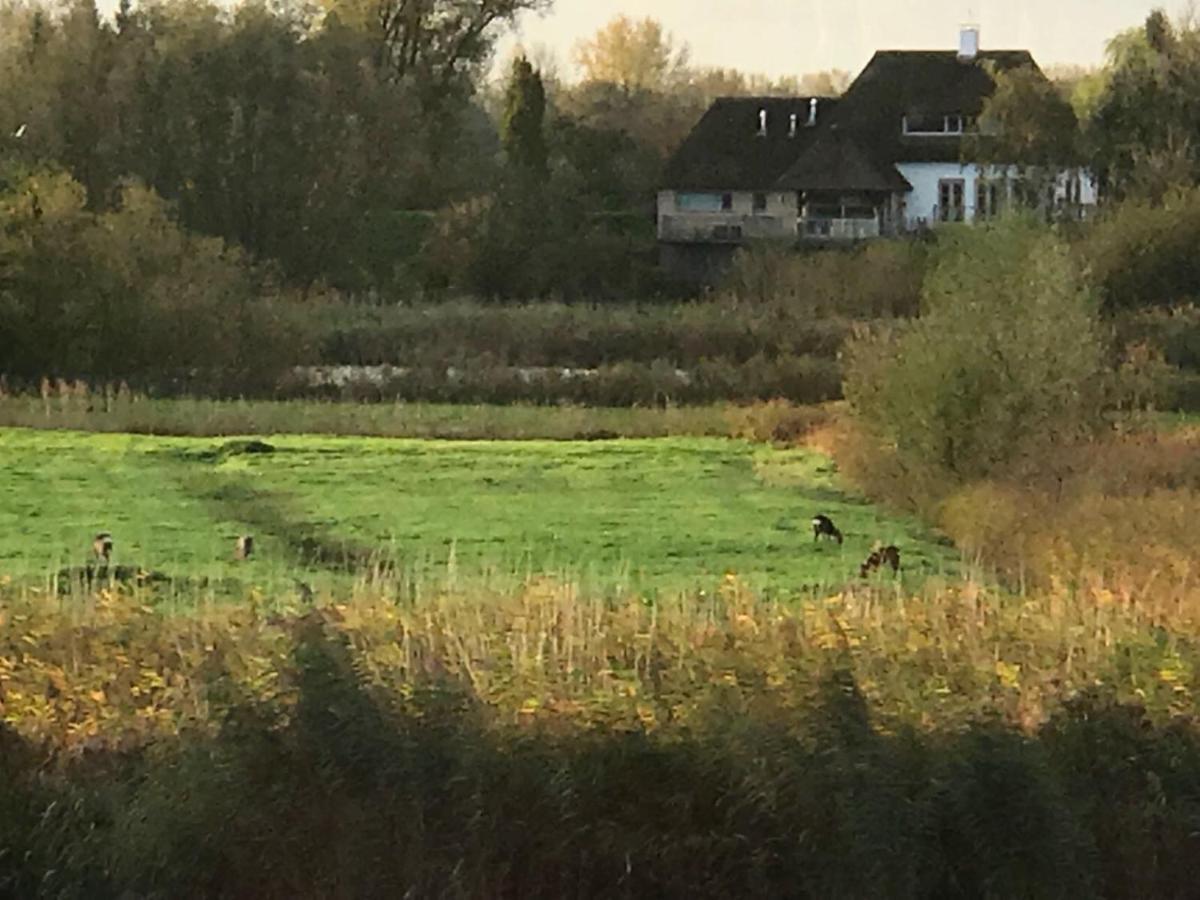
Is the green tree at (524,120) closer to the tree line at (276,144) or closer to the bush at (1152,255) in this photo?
the tree line at (276,144)

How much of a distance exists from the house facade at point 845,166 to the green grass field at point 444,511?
854 inches

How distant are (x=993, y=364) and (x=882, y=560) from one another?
5054 mm

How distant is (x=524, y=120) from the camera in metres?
48.5

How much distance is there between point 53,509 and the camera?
17281 mm

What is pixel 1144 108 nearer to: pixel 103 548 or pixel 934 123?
pixel 934 123

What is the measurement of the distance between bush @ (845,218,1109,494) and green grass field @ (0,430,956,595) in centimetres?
107

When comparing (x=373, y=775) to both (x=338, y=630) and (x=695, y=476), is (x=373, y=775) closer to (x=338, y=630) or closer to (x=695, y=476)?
(x=338, y=630)

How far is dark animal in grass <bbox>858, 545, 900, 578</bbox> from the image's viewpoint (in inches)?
550

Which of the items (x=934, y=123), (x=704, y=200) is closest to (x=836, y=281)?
(x=704, y=200)

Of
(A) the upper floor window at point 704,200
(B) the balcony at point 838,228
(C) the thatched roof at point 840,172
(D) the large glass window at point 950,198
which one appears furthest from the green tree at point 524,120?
(D) the large glass window at point 950,198

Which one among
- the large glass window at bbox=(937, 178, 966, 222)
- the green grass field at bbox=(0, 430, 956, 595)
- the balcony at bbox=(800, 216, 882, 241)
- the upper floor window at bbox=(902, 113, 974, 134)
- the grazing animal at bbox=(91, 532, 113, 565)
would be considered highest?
the upper floor window at bbox=(902, 113, 974, 134)

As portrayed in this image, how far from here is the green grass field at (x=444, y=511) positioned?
14.4 m

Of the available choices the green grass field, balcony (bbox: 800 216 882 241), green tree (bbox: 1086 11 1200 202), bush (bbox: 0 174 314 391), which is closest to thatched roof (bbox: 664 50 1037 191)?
balcony (bbox: 800 216 882 241)

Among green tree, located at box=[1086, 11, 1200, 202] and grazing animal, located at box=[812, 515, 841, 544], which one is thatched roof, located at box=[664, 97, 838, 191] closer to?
green tree, located at box=[1086, 11, 1200, 202]
